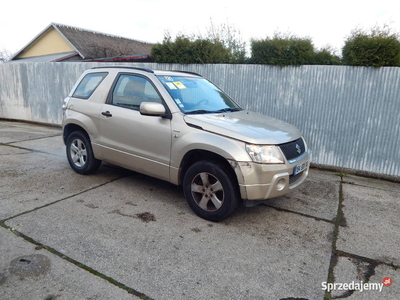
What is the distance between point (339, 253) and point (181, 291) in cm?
181

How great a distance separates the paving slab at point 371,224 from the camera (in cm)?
341

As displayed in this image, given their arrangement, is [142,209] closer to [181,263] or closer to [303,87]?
[181,263]

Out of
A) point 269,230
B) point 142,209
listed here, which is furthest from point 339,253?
point 142,209

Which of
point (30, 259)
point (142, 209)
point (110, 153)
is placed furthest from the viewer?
point (110, 153)

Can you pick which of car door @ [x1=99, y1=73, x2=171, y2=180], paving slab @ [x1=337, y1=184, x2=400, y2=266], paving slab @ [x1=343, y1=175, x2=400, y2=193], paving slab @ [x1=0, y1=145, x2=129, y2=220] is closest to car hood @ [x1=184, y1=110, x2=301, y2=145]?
car door @ [x1=99, y1=73, x2=171, y2=180]

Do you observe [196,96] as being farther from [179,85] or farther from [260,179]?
[260,179]

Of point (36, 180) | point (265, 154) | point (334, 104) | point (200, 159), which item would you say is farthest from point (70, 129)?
point (334, 104)

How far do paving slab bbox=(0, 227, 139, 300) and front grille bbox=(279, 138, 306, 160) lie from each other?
2326 millimetres

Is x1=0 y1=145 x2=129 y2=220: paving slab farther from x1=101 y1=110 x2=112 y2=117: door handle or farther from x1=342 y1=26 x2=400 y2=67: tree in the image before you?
x1=342 y1=26 x2=400 y2=67: tree

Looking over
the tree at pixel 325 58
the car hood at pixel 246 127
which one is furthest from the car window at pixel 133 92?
the tree at pixel 325 58

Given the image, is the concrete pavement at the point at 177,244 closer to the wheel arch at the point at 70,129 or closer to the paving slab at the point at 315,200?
the paving slab at the point at 315,200

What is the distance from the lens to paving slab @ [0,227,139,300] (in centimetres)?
248

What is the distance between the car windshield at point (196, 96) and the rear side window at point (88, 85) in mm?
1288

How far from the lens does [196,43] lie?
773 cm
